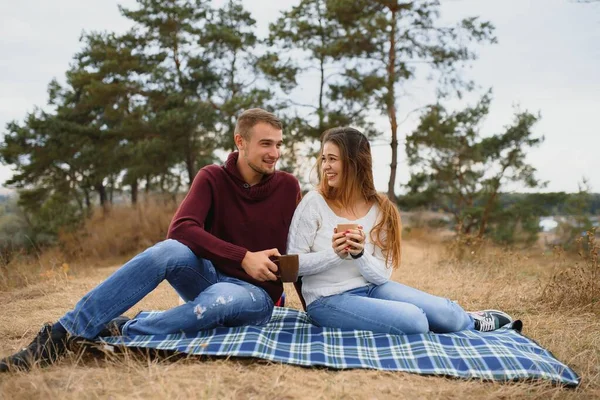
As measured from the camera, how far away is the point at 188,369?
2.46 metres

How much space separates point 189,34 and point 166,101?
2.92 meters

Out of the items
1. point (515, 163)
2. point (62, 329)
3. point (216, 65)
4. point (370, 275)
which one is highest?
point (216, 65)

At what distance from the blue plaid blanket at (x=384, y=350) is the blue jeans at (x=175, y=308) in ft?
0.26

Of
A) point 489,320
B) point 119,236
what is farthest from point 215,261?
point 119,236

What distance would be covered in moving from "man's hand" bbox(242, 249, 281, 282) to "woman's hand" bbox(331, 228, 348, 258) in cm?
38

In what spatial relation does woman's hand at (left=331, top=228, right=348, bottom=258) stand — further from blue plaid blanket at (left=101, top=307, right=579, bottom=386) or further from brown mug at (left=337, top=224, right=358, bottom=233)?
blue plaid blanket at (left=101, top=307, right=579, bottom=386)

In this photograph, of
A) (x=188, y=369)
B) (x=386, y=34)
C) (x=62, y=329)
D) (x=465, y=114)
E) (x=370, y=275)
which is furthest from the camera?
(x=465, y=114)

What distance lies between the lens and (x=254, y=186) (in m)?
3.44

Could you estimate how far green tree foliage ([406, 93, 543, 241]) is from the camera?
17.3 m

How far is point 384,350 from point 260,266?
86cm

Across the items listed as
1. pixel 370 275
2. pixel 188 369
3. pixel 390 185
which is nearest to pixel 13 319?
pixel 188 369

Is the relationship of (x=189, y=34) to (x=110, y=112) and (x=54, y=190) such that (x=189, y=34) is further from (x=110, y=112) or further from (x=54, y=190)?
(x=54, y=190)

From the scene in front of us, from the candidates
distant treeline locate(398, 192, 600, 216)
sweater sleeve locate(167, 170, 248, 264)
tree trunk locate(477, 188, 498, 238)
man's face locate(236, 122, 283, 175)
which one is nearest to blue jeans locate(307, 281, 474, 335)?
sweater sleeve locate(167, 170, 248, 264)

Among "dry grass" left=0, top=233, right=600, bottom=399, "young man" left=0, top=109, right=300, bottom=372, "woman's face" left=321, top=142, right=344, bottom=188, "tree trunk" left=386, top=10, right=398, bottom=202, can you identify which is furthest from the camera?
"tree trunk" left=386, top=10, right=398, bottom=202
